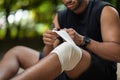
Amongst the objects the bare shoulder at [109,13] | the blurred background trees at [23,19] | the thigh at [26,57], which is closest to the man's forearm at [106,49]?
the bare shoulder at [109,13]

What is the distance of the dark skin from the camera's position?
127 centimetres

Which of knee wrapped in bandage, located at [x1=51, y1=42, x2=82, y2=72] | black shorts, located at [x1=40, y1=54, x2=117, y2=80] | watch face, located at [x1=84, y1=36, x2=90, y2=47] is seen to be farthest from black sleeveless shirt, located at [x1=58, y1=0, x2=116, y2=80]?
knee wrapped in bandage, located at [x1=51, y1=42, x2=82, y2=72]

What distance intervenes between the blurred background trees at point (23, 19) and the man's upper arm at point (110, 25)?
5.21 feet

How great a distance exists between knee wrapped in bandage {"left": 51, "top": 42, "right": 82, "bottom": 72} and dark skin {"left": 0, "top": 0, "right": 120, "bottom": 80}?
0.02 meters

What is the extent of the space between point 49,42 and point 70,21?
0.26 metres

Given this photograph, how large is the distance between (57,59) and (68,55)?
0.06m

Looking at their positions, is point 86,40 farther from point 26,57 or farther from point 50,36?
point 26,57

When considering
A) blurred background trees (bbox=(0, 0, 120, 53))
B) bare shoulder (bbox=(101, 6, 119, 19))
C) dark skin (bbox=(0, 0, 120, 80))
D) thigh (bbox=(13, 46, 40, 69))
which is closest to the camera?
dark skin (bbox=(0, 0, 120, 80))

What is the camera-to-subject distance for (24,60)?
1743mm

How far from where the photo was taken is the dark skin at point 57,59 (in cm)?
127

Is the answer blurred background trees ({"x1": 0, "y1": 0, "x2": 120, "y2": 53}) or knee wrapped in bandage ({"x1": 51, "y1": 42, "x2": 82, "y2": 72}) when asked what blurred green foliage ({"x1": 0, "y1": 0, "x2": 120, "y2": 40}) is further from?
knee wrapped in bandage ({"x1": 51, "y1": 42, "x2": 82, "y2": 72})

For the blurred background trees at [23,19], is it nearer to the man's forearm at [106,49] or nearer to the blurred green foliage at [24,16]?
the blurred green foliage at [24,16]

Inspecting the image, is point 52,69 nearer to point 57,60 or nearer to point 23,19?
point 57,60

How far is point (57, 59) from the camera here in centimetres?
130
